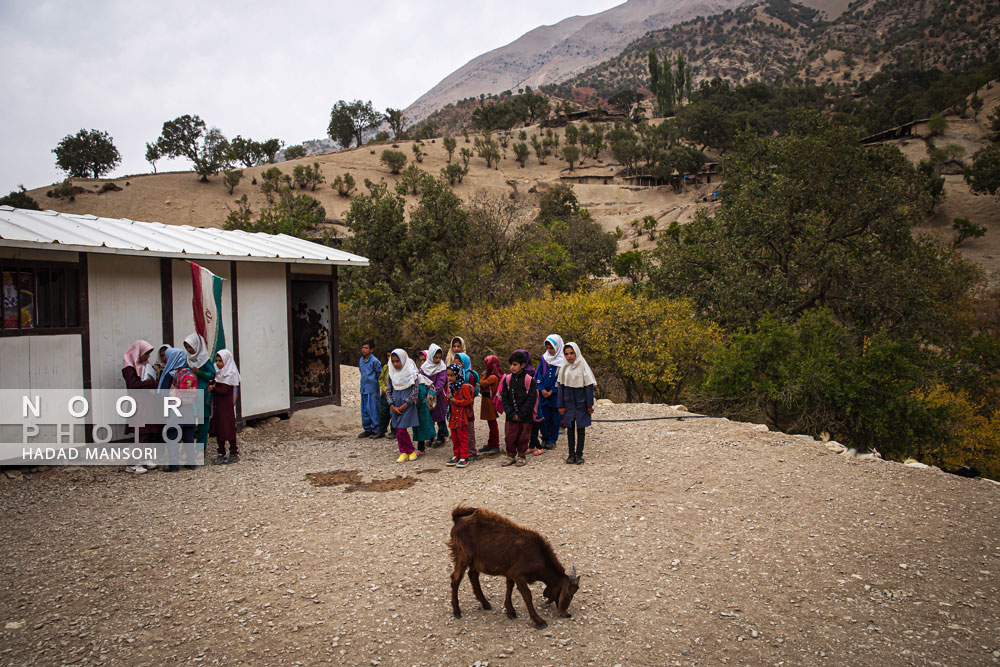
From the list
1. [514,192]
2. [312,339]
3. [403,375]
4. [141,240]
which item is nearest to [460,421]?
[403,375]

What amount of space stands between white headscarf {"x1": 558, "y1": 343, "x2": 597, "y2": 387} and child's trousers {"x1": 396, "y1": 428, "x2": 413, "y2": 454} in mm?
2174

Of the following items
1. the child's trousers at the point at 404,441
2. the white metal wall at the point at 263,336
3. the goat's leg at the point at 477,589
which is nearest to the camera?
the goat's leg at the point at 477,589

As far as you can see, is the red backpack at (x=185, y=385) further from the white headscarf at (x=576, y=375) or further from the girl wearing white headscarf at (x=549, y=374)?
the white headscarf at (x=576, y=375)

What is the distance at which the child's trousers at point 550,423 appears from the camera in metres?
8.31

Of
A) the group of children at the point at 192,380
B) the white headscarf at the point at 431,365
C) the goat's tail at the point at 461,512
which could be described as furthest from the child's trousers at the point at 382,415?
the goat's tail at the point at 461,512

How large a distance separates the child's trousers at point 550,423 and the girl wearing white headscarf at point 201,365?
14.2 feet

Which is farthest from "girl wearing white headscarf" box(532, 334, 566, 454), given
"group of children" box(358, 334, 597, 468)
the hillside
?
the hillside

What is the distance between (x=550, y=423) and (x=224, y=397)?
4.27m

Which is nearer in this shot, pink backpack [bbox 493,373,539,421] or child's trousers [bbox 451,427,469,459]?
pink backpack [bbox 493,373,539,421]

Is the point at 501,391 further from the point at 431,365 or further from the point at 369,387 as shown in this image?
the point at 369,387

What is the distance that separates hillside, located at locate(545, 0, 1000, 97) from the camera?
77.7 metres

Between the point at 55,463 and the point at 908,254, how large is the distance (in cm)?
1795

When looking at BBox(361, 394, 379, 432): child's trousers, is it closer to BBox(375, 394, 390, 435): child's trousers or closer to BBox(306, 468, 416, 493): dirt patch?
BBox(375, 394, 390, 435): child's trousers

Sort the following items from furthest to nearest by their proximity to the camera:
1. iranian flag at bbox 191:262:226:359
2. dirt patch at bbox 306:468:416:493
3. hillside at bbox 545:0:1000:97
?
1. hillside at bbox 545:0:1000:97
2. iranian flag at bbox 191:262:226:359
3. dirt patch at bbox 306:468:416:493
